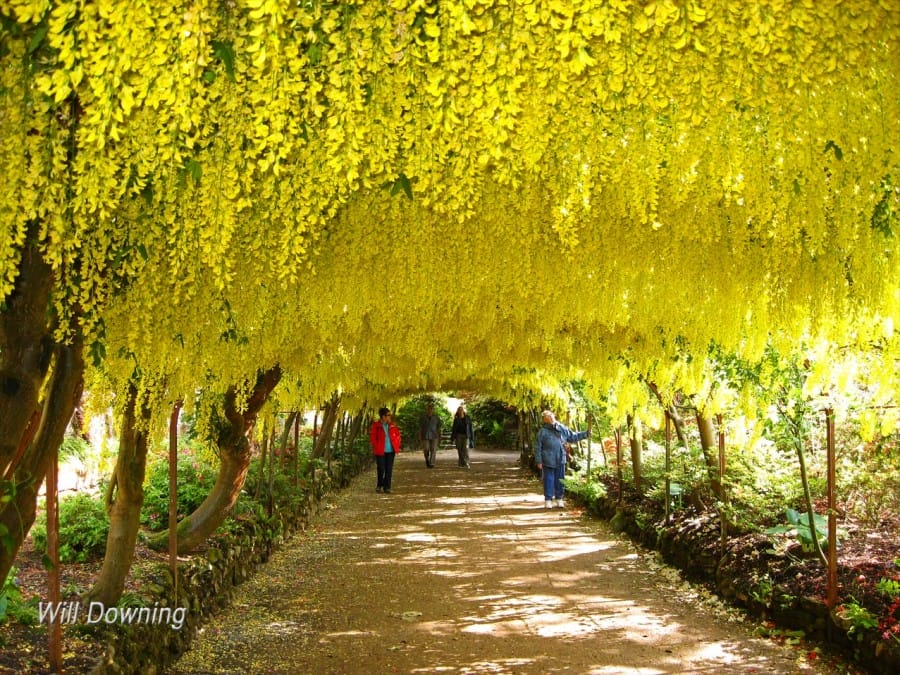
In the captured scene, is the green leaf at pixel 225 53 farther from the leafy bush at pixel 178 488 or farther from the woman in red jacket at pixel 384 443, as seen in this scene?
the woman in red jacket at pixel 384 443

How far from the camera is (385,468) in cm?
1230

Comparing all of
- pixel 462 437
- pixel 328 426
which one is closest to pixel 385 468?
pixel 328 426

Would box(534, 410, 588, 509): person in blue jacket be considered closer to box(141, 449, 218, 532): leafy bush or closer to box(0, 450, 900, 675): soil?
box(0, 450, 900, 675): soil

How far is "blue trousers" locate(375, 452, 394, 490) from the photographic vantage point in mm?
12180

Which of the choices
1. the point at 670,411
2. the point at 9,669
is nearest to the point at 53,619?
the point at 9,669

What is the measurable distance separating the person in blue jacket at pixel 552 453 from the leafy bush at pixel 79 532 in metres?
5.62

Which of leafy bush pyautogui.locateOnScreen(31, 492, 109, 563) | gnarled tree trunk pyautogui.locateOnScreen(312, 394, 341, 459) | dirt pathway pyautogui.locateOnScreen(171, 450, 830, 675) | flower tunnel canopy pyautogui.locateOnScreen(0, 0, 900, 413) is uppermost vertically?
flower tunnel canopy pyautogui.locateOnScreen(0, 0, 900, 413)

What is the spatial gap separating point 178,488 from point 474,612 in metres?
3.19

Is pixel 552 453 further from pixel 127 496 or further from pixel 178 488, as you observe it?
Result: pixel 127 496

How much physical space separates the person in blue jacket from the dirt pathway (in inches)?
39.7

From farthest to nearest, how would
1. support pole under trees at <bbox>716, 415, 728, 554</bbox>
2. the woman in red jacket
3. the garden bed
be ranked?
the woman in red jacket, support pole under trees at <bbox>716, 415, 728, 554</bbox>, the garden bed

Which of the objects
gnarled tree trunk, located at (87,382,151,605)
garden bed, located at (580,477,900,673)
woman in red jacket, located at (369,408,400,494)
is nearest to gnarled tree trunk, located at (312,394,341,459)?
woman in red jacket, located at (369,408,400,494)

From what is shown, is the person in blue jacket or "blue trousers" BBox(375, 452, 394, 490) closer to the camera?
the person in blue jacket

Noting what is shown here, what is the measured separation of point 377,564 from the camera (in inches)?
269
